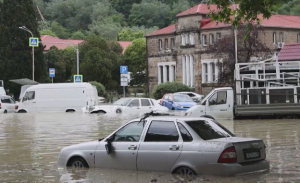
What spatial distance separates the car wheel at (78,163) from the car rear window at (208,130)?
8.71ft

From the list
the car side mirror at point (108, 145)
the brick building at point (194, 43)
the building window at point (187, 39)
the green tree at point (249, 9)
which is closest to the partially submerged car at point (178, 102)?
the brick building at point (194, 43)

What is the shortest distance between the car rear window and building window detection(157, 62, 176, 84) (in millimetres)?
70675

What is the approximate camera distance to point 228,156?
13.0 meters

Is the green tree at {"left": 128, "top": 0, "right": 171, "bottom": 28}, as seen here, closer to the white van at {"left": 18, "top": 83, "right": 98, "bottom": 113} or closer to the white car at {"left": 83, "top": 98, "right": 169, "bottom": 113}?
the white van at {"left": 18, "top": 83, "right": 98, "bottom": 113}

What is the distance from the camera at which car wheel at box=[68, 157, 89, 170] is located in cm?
1494

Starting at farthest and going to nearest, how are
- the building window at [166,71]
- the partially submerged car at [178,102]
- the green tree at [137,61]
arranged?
the green tree at [137,61] < the building window at [166,71] < the partially submerged car at [178,102]

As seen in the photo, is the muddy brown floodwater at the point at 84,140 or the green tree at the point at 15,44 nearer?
the muddy brown floodwater at the point at 84,140

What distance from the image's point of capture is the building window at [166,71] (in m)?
85.4

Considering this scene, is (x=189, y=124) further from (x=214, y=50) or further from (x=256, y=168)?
(x=214, y=50)

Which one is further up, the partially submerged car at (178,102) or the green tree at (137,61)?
the green tree at (137,61)

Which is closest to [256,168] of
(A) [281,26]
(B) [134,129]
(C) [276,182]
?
(C) [276,182]

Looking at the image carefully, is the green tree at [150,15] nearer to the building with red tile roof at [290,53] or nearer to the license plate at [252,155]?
the building with red tile roof at [290,53]

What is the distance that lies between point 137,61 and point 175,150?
90399mm

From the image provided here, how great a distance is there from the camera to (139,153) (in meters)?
14.0
